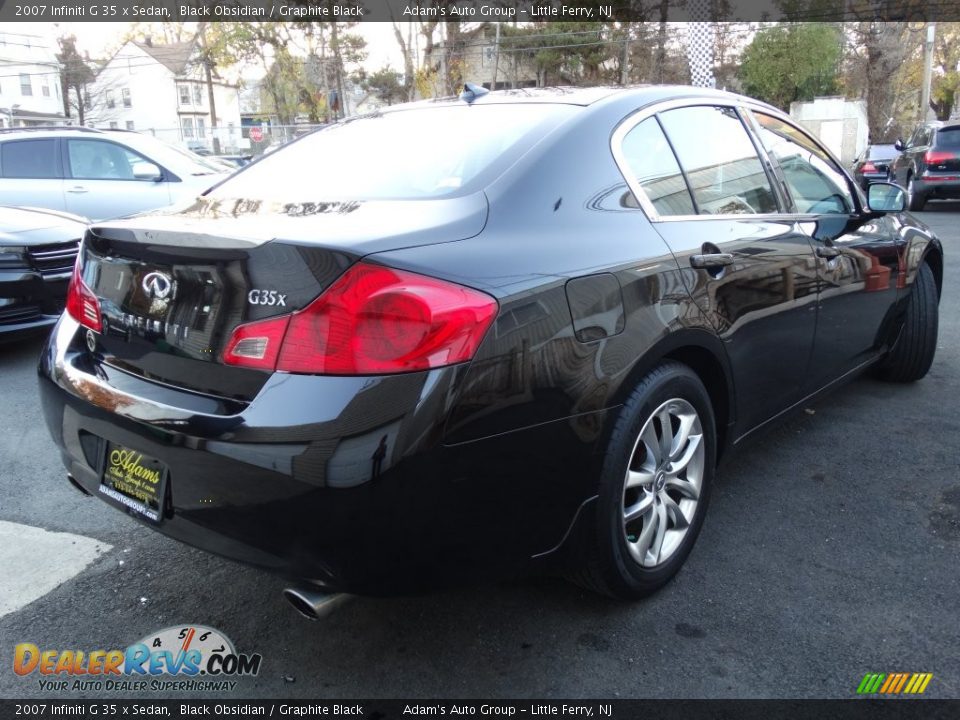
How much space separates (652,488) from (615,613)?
0.40m

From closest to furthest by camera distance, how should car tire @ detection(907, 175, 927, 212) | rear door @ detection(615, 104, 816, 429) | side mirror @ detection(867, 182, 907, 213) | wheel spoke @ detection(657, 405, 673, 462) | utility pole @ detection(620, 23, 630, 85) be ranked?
wheel spoke @ detection(657, 405, 673, 462) → rear door @ detection(615, 104, 816, 429) → side mirror @ detection(867, 182, 907, 213) → car tire @ detection(907, 175, 927, 212) → utility pole @ detection(620, 23, 630, 85)

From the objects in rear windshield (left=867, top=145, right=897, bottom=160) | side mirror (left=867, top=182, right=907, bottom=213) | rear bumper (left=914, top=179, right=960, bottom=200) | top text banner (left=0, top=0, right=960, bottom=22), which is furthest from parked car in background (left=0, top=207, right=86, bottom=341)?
top text banner (left=0, top=0, right=960, bottom=22)

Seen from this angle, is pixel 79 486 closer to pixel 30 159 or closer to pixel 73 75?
pixel 30 159

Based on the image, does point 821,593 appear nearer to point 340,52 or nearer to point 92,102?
point 340,52

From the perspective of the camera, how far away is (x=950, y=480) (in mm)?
3379

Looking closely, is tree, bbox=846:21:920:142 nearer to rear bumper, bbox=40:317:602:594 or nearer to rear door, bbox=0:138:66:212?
rear door, bbox=0:138:66:212

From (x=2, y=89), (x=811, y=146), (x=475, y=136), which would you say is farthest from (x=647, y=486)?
(x=2, y=89)

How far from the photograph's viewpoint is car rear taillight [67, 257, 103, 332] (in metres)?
2.33

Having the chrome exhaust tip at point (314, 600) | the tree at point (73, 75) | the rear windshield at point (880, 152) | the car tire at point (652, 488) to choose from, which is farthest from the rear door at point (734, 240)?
the tree at point (73, 75)

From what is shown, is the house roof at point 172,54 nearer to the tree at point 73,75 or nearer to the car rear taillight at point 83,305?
the tree at point 73,75

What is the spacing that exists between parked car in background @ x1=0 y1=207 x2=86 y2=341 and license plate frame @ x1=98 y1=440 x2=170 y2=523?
3.54 m

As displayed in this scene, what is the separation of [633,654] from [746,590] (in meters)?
0.53

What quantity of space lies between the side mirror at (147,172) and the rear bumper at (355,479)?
7.18 meters

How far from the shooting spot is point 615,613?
2494 mm
